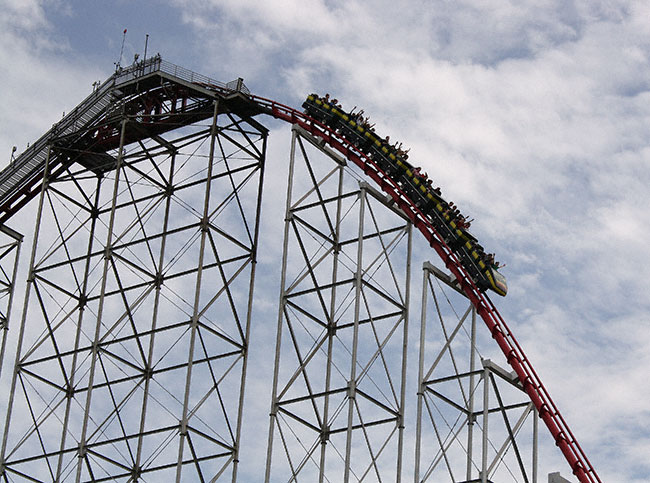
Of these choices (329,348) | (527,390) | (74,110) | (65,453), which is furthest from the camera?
(74,110)

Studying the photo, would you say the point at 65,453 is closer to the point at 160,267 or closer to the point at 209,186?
the point at 160,267

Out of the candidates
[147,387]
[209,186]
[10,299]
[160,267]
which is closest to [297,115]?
[209,186]

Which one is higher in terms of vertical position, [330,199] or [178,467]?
[330,199]

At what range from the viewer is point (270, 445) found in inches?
1310

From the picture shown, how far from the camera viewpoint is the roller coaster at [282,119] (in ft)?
113

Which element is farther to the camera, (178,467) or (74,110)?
(74,110)

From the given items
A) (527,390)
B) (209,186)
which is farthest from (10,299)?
(527,390)

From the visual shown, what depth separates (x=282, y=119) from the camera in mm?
39094

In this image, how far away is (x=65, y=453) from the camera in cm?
3800

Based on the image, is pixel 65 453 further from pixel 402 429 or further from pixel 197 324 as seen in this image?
pixel 402 429

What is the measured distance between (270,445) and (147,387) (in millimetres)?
6199

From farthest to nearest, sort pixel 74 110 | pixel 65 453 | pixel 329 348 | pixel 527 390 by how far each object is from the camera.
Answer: pixel 74 110 → pixel 65 453 → pixel 329 348 → pixel 527 390

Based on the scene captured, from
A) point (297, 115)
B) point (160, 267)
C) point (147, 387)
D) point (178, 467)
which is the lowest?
point (178, 467)

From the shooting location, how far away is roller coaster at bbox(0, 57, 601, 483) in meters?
34.5
